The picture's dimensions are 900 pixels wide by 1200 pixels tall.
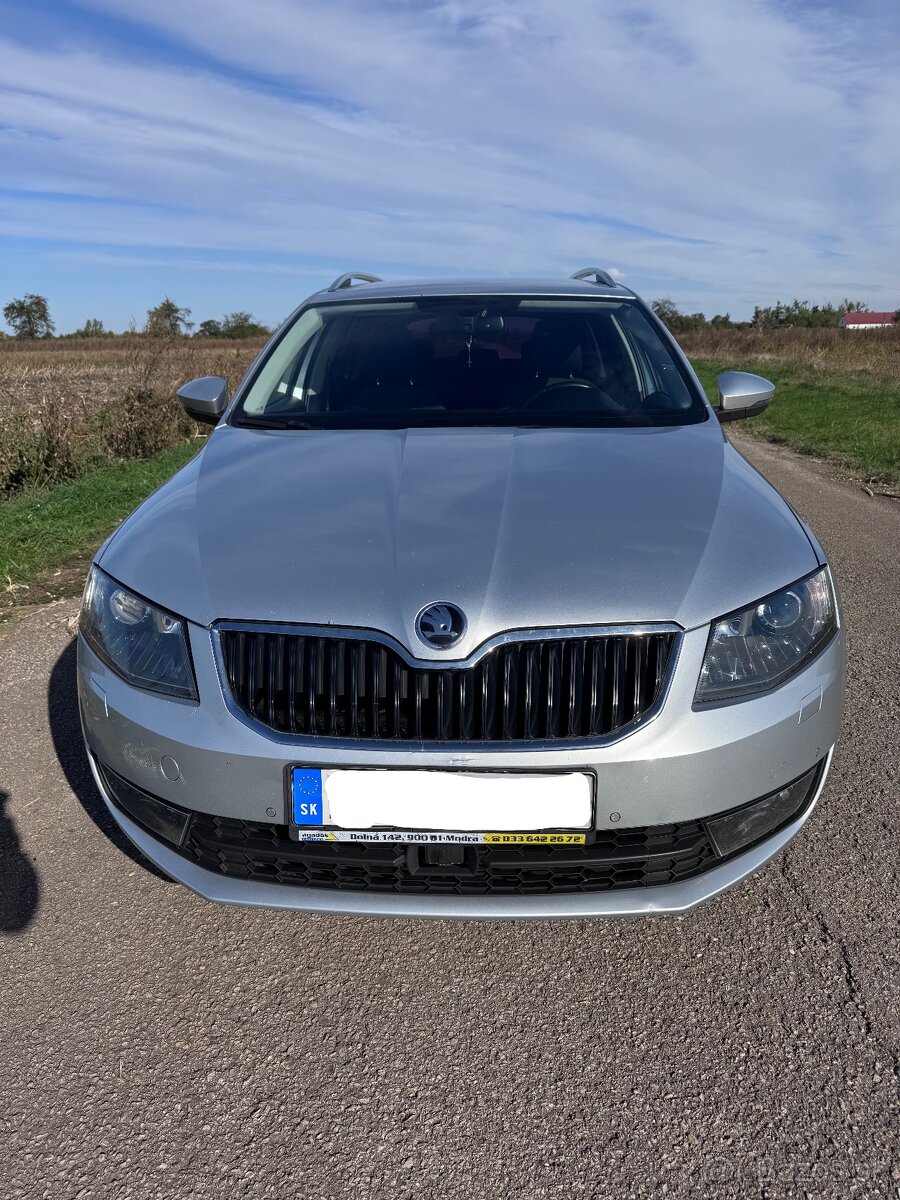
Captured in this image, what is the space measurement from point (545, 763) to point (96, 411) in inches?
387

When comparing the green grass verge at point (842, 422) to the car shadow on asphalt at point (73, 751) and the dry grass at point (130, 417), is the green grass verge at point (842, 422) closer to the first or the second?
the dry grass at point (130, 417)

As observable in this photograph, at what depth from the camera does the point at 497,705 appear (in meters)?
1.87

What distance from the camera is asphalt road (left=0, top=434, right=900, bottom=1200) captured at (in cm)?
166

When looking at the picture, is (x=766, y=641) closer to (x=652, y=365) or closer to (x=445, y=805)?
(x=445, y=805)

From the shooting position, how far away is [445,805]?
1836mm

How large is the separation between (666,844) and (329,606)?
0.87 meters

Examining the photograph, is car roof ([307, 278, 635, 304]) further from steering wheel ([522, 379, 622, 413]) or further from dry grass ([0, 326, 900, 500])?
dry grass ([0, 326, 900, 500])

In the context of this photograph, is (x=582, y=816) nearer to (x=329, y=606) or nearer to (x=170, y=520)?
(x=329, y=606)

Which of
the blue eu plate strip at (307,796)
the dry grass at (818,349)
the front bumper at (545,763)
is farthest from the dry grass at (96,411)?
the dry grass at (818,349)

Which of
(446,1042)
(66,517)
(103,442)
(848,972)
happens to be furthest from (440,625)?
(103,442)

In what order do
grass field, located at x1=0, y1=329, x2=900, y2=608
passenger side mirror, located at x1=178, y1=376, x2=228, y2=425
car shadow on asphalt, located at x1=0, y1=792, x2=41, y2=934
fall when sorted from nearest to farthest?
car shadow on asphalt, located at x1=0, y1=792, x2=41, y2=934
passenger side mirror, located at x1=178, y1=376, x2=228, y2=425
grass field, located at x1=0, y1=329, x2=900, y2=608

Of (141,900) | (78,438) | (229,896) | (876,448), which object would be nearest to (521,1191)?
(229,896)

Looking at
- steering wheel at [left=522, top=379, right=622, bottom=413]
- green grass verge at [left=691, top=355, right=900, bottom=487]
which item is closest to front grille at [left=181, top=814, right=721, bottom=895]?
steering wheel at [left=522, top=379, right=622, bottom=413]

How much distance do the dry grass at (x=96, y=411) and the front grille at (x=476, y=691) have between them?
7971 mm
